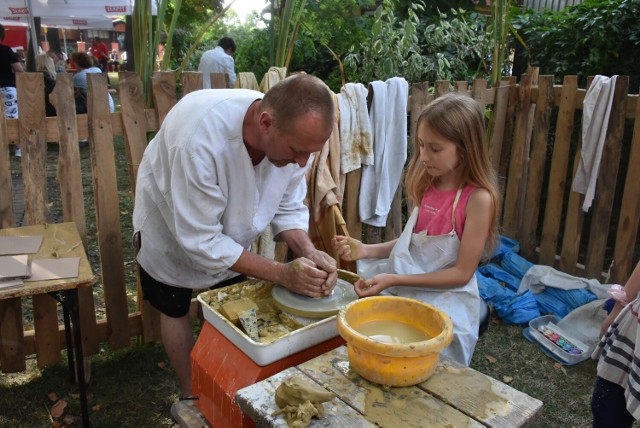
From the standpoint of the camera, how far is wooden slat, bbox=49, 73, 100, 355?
2.88m

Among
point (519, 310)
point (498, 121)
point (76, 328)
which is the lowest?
point (519, 310)

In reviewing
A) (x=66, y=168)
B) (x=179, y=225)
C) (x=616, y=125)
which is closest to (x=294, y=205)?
(x=179, y=225)

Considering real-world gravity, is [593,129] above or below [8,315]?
above

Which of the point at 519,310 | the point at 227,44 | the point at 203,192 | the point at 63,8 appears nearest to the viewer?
the point at 203,192

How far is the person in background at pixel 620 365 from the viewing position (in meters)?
1.92

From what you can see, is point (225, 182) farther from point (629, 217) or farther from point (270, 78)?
point (629, 217)

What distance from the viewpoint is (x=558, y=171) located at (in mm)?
4484

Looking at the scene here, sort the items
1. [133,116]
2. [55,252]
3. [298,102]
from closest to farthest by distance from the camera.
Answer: [298,102] → [55,252] → [133,116]

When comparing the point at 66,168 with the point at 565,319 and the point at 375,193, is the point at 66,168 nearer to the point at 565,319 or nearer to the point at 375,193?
the point at 375,193

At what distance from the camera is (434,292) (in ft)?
8.03

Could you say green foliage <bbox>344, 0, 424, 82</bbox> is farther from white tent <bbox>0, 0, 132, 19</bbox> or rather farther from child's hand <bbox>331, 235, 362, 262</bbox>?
white tent <bbox>0, 0, 132, 19</bbox>

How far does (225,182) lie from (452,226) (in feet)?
3.42

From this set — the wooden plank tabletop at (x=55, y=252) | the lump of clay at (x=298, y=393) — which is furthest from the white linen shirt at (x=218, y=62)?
the lump of clay at (x=298, y=393)

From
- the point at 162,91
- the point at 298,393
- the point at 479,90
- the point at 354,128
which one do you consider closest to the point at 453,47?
the point at 479,90
